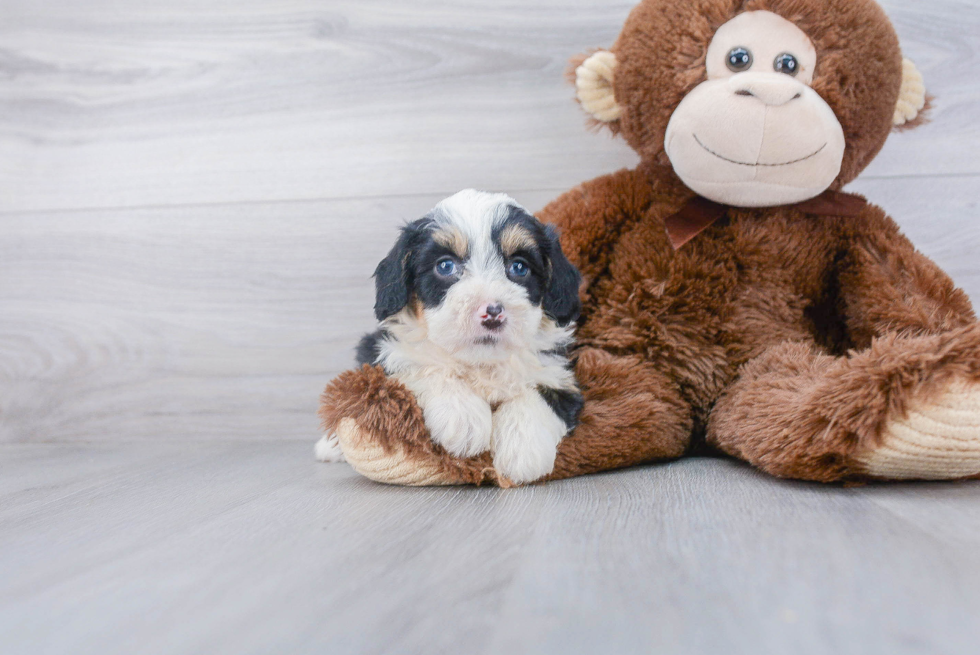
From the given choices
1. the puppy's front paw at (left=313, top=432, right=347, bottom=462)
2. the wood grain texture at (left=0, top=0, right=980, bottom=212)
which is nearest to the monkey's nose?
the wood grain texture at (left=0, top=0, right=980, bottom=212)

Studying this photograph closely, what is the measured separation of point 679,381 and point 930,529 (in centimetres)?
59

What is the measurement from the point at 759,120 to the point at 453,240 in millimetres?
590

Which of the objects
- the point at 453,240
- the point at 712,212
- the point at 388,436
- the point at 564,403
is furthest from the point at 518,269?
the point at 712,212

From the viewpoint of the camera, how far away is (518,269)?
1.22 metres

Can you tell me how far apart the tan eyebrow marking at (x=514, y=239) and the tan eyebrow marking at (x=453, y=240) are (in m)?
0.06

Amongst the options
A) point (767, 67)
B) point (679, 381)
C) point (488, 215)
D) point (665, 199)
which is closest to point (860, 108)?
point (767, 67)

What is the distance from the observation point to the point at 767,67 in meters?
1.33

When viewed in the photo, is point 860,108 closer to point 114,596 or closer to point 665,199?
point 665,199

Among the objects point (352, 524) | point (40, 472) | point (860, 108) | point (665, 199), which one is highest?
point (860, 108)

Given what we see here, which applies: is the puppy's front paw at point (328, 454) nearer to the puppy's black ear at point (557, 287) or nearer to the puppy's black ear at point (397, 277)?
the puppy's black ear at point (397, 277)

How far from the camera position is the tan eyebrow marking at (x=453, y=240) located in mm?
1188

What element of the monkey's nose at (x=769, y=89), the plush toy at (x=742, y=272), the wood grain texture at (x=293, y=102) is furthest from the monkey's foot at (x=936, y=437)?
the wood grain texture at (x=293, y=102)

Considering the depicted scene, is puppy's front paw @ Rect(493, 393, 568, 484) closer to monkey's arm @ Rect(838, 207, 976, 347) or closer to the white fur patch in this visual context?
the white fur patch

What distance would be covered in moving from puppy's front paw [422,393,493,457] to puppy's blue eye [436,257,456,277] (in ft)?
0.67
